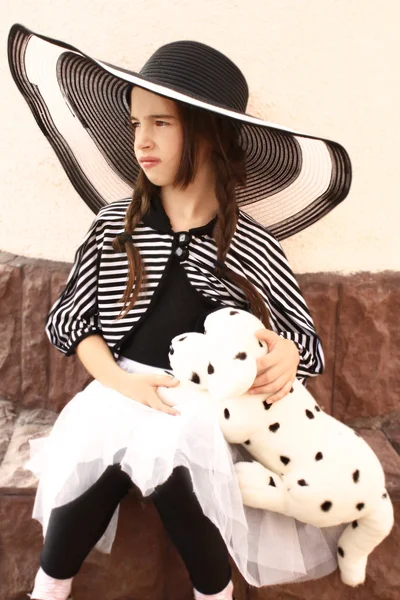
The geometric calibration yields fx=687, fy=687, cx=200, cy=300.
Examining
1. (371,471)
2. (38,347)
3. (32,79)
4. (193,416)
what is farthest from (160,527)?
(32,79)

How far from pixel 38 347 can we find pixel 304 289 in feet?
2.17

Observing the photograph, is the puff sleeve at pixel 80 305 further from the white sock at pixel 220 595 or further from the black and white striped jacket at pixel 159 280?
the white sock at pixel 220 595

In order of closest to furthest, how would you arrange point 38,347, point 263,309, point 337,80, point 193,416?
point 193,416, point 263,309, point 337,80, point 38,347

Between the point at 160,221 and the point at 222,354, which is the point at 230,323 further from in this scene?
the point at 160,221

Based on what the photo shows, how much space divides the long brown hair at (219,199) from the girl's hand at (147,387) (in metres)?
0.14

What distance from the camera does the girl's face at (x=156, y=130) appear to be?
49.9 inches

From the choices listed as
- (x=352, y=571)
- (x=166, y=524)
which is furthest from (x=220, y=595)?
(x=352, y=571)

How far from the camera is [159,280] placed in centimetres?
136

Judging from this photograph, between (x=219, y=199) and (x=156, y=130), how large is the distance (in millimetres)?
182

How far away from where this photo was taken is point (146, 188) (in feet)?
4.63

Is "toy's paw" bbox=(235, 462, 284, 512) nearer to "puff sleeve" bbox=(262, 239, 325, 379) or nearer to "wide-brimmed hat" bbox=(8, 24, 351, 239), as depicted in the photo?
"puff sleeve" bbox=(262, 239, 325, 379)

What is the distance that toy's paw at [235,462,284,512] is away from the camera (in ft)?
3.93

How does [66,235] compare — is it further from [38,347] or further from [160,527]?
[160,527]

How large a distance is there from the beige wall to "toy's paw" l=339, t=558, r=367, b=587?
674mm
